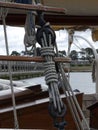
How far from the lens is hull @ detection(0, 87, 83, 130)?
3.12 meters

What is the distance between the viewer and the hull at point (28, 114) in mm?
3125

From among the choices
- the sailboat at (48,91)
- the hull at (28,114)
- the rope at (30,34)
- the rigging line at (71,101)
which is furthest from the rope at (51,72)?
the hull at (28,114)

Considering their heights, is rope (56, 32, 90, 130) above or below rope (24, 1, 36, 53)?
below

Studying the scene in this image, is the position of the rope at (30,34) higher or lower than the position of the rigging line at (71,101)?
higher


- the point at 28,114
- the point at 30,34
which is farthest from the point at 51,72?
the point at 28,114

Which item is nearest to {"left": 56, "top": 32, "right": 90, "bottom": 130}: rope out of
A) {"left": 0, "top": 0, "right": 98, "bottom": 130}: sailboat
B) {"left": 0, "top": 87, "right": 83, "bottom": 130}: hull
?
{"left": 0, "top": 0, "right": 98, "bottom": 130}: sailboat

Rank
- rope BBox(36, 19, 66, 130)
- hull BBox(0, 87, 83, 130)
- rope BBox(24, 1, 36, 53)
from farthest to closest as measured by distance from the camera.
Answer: hull BBox(0, 87, 83, 130) < rope BBox(24, 1, 36, 53) < rope BBox(36, 19, 66, 130)

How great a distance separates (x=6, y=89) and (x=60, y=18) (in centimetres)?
167

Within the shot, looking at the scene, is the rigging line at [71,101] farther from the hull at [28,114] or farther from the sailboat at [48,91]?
the hull at [28,114]

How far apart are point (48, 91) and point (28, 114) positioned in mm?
493

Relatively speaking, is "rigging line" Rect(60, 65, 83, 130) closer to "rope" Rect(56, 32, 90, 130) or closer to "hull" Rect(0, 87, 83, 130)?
"rope" Rect(56, 32, 90, 130)

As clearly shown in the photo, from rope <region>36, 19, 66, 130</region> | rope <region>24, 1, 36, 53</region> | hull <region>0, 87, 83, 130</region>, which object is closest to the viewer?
rope <region>36, 19, 66, 130</region>

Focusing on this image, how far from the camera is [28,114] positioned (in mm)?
3221

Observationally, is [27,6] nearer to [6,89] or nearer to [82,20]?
[6,89]
